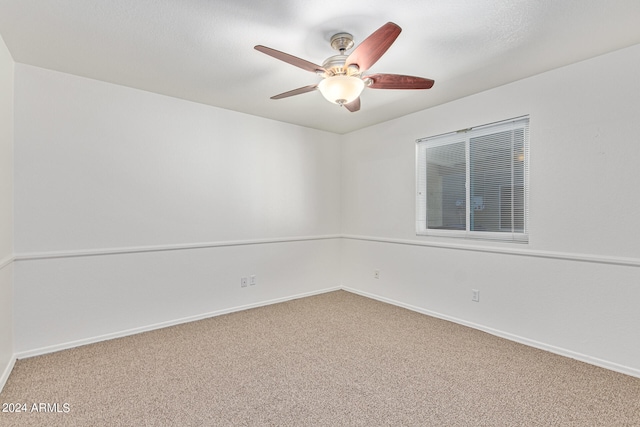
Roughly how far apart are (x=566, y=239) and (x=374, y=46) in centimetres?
224

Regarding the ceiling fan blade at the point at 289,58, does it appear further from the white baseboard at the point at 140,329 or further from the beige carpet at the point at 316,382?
the white baseboard at the point at 140,329

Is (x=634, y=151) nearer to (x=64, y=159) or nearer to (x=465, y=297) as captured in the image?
(x=465, y=297)

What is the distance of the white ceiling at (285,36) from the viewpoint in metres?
1.82

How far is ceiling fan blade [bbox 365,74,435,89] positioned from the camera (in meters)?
2.13

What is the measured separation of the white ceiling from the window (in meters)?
0.58

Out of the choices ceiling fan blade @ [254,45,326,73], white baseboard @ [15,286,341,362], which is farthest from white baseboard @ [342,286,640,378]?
ceiling fan blade @ [254,45,326,73]

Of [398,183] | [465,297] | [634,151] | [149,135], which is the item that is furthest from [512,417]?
[149,135]

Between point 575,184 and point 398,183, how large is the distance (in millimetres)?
1799

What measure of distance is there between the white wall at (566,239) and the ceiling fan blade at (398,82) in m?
1.29

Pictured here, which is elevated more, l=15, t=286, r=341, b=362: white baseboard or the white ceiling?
the white ceiling

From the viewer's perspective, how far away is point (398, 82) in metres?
2.20

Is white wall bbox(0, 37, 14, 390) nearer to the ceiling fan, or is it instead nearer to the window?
the ceiling fan

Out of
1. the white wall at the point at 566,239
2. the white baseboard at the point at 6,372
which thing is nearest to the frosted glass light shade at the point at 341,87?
the white wall at the point at 566,239

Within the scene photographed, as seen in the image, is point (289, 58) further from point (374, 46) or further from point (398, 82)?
point (398, 82)
